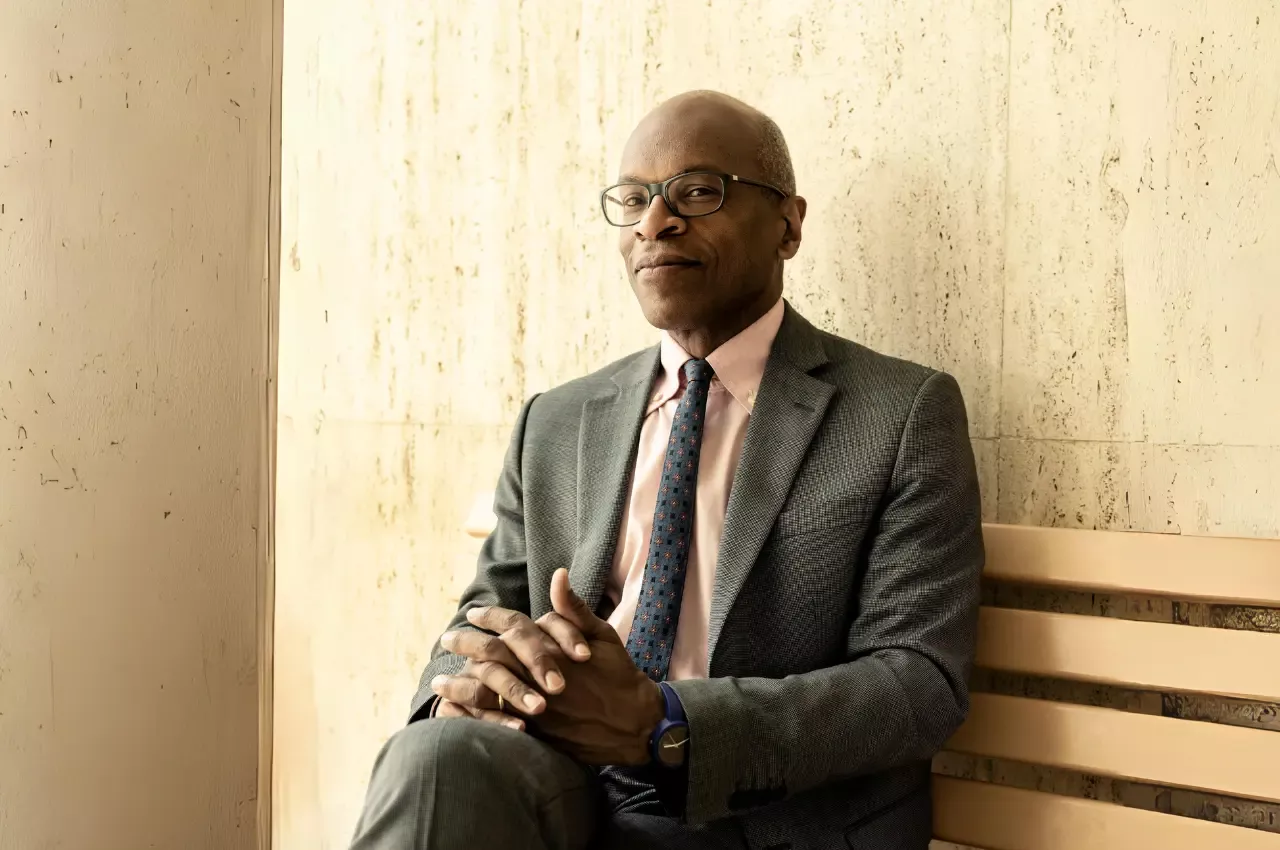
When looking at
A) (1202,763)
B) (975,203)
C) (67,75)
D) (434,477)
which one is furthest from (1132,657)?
(67,75)

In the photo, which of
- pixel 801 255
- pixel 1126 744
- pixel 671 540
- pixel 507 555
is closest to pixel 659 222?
pixel 801 255

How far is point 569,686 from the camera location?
166 centimetres

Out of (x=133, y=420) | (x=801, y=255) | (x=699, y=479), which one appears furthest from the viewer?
(x=133, y=420)

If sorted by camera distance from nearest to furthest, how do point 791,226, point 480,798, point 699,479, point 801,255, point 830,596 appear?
point 480,798 < point 830,596 < point 699,479 < point 791,226 < point 801,255

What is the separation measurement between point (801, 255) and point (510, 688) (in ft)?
3.57

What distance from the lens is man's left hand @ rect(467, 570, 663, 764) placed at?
64.6 inches

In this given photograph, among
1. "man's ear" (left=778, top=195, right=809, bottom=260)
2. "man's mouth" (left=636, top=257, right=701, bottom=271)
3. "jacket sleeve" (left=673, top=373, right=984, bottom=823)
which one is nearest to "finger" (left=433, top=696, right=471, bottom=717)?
"jacket sleeve" (left=673, top=373, right=984, bottom=823)

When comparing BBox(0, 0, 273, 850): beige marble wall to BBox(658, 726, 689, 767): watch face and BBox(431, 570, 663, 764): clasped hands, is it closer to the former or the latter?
BBox(431, 570, 663, 764): clasped hands

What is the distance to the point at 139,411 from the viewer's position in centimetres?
339

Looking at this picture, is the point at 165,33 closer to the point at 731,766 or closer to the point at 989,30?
the point at 989,30

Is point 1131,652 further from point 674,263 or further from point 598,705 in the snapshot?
point 674,263

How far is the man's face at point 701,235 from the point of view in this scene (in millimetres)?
2074

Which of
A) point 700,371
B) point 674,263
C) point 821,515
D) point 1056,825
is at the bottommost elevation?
point 1056,825

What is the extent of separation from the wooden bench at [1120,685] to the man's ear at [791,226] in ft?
1.92
